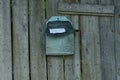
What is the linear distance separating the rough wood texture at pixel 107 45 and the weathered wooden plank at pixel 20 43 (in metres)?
0.77

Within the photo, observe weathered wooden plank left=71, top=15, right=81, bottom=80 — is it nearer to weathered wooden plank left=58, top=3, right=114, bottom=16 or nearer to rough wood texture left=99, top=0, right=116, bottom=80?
weathered wooden plank left=58, top=3, right=114, bottom=16

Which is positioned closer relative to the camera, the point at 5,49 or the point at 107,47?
the point at 5,49

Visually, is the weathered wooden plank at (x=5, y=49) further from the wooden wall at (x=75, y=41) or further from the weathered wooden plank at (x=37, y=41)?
the weathered wooden plank at (x=37, y=41)

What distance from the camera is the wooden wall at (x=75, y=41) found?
134 inches

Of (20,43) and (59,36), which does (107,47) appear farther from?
(20,43)

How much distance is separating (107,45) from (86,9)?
425 mm

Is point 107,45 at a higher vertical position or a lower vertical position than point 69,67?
higher

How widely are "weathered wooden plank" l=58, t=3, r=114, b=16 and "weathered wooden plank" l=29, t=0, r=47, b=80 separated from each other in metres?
0.22

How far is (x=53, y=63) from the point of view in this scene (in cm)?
343

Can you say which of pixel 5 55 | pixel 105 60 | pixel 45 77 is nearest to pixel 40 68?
pixel 45 77

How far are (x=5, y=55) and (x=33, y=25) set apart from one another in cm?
40

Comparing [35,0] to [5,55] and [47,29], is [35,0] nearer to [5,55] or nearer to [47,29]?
[47,29]

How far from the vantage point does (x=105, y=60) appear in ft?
11.5

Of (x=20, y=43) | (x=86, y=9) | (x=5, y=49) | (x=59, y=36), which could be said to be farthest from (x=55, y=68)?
(x=86, y=9)
